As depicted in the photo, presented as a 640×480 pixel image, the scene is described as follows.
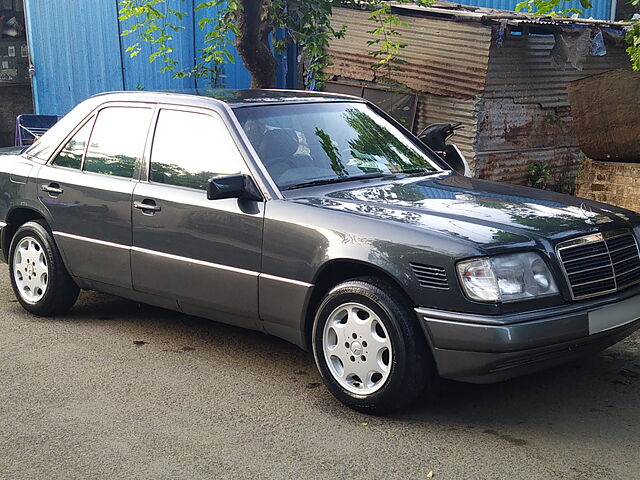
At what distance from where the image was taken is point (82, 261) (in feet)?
19.8

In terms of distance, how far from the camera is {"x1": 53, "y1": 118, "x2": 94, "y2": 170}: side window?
6195mm

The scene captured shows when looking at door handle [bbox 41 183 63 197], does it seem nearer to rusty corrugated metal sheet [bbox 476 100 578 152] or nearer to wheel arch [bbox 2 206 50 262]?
wheel arch [bbox 2 206 50 262]

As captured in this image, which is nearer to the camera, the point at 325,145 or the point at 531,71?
the point at 325,145

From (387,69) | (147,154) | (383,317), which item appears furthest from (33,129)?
(383,317)

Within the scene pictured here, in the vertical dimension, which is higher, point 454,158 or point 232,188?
point 232,188

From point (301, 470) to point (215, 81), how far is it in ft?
30.3

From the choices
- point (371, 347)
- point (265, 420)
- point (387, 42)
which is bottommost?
point (265, 420)

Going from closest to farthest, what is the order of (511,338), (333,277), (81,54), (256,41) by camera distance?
(511,338) < (333,277) < (256,41) < (81,54)

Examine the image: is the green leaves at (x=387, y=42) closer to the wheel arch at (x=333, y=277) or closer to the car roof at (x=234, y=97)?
the car roof at (x=234, y=97)

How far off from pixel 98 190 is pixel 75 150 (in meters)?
0.54

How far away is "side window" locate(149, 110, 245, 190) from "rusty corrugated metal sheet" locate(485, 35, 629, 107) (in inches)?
214

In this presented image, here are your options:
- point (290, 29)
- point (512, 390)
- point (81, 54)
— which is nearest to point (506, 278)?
point (512, 390)

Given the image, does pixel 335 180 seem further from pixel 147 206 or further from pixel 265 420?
pixel 265 420

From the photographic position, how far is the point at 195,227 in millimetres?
5258
